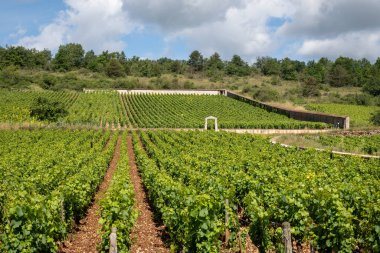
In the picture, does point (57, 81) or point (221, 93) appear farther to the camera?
point (57, 81)

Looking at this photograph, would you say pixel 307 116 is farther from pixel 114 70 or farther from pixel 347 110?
pixel 114 70

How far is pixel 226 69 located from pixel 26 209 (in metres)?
131

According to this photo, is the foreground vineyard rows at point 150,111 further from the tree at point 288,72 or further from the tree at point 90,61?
the tree at point 288,72

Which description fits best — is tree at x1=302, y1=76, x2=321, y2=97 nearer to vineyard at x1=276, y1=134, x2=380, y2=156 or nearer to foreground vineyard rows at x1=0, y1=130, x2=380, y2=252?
vineyard at x1=276, y1=134, x2=380, y2=156

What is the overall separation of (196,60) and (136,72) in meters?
35.3

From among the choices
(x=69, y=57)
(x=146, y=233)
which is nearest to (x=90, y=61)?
(x=69, y=57)

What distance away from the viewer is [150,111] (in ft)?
217

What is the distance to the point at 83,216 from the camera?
14266mm

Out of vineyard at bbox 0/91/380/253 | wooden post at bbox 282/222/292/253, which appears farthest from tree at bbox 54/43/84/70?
wooden post at bbox 282/222/292/253

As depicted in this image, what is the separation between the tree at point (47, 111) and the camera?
54281mm

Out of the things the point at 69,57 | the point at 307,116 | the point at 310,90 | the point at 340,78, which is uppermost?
the point at 69,57

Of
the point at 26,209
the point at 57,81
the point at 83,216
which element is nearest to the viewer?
the point at 26,209

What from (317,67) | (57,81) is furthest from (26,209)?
(317,67)

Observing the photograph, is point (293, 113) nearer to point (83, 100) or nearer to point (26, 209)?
point (83, 100)
